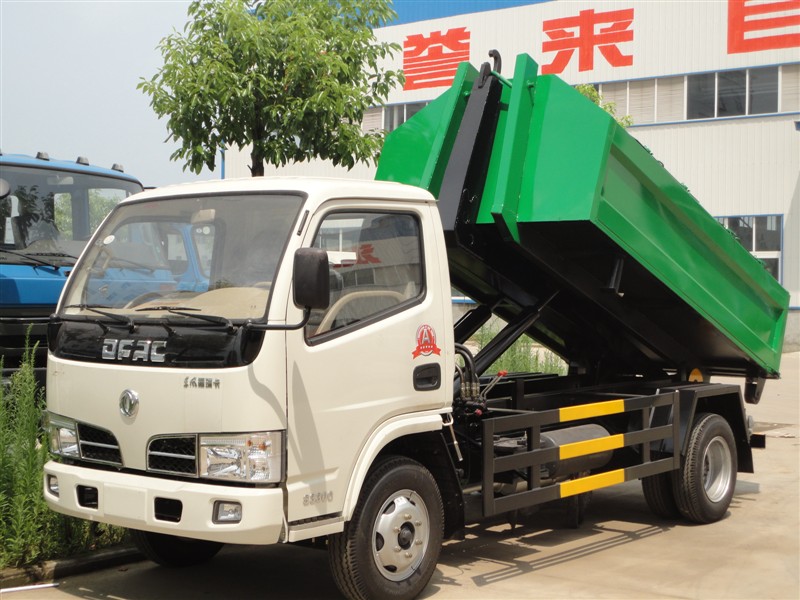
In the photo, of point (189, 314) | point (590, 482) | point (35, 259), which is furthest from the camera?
point (35, 259)

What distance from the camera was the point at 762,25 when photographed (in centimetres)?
2616

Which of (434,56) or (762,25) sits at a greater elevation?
(434,56)

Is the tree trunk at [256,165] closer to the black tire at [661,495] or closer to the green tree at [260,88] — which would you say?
the green tree at [260,88]

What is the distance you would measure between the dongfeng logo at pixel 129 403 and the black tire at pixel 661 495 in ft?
14.1

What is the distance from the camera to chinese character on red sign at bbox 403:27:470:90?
31250mm

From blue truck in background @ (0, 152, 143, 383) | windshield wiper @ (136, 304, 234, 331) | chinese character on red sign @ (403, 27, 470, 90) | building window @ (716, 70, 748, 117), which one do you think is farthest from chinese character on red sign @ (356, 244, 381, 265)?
chinese character on red sign @ (403, 27, 470, 90)

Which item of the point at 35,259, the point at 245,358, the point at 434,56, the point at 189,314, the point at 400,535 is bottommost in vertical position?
the point at 400,535

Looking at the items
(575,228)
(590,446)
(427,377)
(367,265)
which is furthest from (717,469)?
(367,265)

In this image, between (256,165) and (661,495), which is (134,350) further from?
(256,165)

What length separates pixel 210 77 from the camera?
10.8 m

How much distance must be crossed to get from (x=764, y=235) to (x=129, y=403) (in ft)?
78.9

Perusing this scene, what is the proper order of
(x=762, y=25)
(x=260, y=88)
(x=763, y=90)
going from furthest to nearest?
(x=763, y=90)
(x=762, y=25)
(x=260, y=88)

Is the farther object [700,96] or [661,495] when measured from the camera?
[700,96]

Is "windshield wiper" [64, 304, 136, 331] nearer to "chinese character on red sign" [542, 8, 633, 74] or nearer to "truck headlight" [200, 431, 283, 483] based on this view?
"truck headlight" [200, 431, 283, 483]
